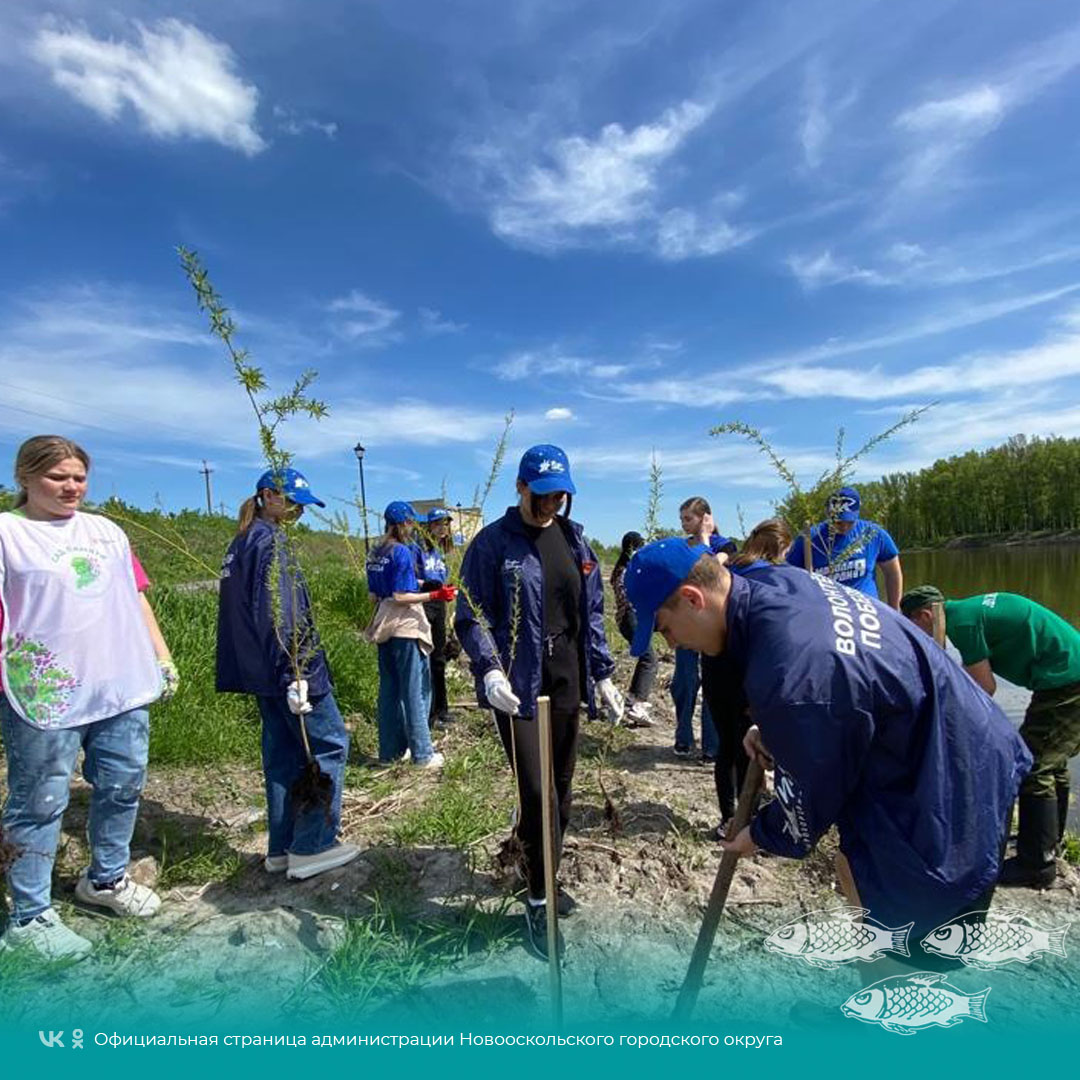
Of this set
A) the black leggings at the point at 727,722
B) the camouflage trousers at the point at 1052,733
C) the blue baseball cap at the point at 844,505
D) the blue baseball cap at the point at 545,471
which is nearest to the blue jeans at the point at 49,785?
the blue baseball cap at the point at 545,471

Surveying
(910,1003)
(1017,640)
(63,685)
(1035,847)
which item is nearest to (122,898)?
(63,685)

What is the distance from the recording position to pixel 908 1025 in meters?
1.96

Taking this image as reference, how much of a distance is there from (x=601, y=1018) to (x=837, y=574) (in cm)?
278

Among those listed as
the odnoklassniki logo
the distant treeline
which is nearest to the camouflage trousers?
the odnoklassniki logo

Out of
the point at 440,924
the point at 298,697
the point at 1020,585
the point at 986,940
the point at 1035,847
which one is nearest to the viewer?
the point at 986,940

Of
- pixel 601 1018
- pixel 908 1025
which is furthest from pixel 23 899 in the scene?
pixel 908 1025

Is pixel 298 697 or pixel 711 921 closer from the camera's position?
pixel 711 921

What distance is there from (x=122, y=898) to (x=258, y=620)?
1.36m

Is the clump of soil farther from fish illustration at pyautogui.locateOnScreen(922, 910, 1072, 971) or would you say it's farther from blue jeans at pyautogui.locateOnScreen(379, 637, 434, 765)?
fish illustration at pyautogui.locateOnScreen(922, 910, 1072, 971)

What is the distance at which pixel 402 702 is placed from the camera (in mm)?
4957

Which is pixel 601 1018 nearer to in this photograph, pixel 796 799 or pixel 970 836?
pixel 796 799

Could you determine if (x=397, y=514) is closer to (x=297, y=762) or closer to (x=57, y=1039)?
(x=297, y=762)

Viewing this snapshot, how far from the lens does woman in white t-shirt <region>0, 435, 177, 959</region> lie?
2584 millimetres

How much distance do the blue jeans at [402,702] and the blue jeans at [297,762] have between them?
1524 mm
